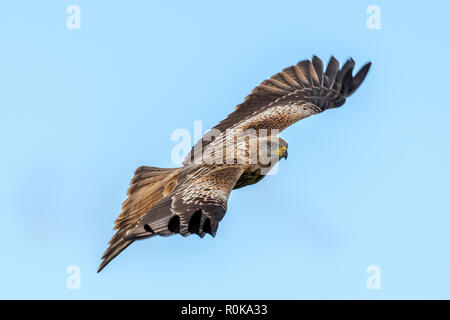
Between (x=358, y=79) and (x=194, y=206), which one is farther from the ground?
(x=358, y=79)

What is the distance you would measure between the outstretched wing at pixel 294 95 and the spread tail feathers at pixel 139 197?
5.27 ft

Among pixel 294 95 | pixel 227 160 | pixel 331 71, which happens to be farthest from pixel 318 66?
pixel 227 160

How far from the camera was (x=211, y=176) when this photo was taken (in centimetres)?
1130

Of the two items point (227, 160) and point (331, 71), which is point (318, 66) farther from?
point (227, 160)

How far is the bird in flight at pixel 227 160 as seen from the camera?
33.4 feet

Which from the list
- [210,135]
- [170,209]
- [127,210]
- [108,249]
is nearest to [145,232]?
[170,209]

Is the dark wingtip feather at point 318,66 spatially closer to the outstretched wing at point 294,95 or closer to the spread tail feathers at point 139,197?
the outstretched wing at point 294,95

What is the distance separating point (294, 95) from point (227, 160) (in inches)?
135

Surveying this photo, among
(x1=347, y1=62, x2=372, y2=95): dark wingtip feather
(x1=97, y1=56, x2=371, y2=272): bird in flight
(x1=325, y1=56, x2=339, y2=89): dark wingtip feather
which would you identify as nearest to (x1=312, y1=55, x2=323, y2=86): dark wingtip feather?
(x1=97, y1=56, x2=371, y2=272): bird in flight

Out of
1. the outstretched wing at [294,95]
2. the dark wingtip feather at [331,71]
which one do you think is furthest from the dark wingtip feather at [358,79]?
the dark wingtip feather at [331,71]

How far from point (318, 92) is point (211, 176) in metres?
4.47

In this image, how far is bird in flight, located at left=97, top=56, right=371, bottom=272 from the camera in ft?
33.4

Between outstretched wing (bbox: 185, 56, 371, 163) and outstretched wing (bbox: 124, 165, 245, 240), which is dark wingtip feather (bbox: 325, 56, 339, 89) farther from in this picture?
outstretched wing (bbox: 124, 165, 245, 240)

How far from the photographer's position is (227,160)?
1201 cm
